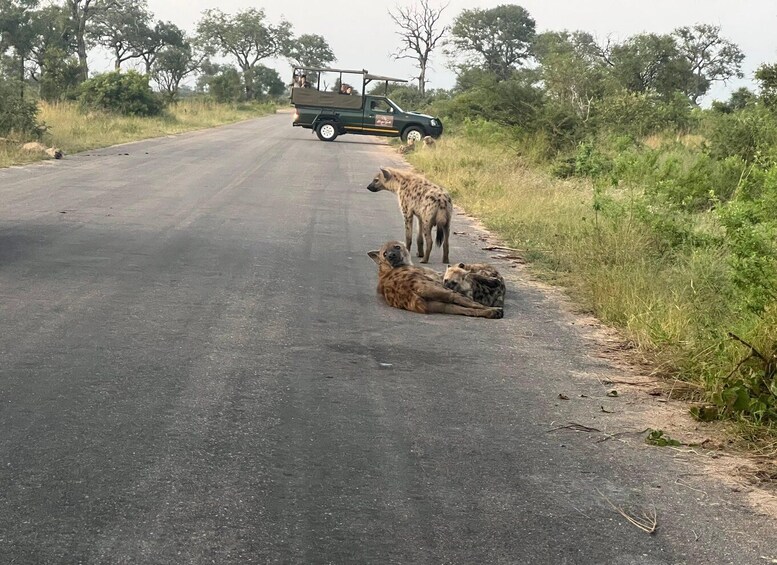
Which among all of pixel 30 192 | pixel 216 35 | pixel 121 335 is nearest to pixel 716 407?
pixel 121 335

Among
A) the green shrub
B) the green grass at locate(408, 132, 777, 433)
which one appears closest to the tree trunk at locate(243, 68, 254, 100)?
the green shrub

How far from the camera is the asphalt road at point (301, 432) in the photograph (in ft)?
12.0

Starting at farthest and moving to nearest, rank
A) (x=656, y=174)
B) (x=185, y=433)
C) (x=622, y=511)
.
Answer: (x=656, y=174)
(x=185, y=433)
(x=622, y=511)

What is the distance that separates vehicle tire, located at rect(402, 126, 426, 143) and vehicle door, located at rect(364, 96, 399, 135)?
300mm

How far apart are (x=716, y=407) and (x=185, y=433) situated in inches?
110

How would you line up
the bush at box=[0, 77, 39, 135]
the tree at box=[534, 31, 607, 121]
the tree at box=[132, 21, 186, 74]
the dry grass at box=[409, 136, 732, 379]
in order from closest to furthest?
1. the dry grass at box=[409, 136, 732, 379]
2. the bush at box=[0, 77, 39, 135]
3. the tree at box=[534, 31, 607, 121]
4. the tree at box=[132, 21, 186, 74]

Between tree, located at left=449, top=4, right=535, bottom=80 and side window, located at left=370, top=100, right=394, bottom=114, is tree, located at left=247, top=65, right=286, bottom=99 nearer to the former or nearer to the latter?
tree, located at left=449, top=4, right=535, bottom=80

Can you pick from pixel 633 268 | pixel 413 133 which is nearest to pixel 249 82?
pixel 413 133

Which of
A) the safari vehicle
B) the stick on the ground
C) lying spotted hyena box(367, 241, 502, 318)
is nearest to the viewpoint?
the stick on the ground

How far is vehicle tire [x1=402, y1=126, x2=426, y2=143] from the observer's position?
33.7m

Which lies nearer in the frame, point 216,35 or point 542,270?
point 542,270

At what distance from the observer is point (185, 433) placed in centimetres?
464

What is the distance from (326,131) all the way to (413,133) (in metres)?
2.88

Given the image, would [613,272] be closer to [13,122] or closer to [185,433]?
[185,433]
